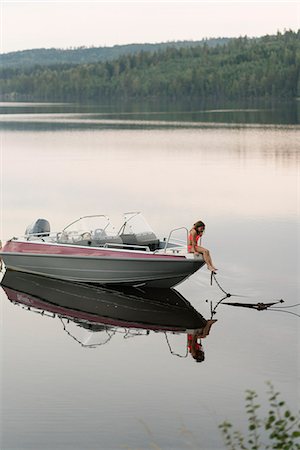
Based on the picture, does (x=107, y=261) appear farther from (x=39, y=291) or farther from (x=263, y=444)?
(x=263, y=444)

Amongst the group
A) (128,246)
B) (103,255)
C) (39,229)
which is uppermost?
(39,229)

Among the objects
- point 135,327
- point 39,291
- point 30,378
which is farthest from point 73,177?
point 30,378

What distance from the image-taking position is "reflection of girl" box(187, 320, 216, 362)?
18.1m

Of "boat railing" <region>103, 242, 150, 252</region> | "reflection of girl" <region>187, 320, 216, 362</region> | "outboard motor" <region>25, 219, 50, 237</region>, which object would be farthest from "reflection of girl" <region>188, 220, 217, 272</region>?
"outboard motor" <region>25, 219, 50, 237</region>

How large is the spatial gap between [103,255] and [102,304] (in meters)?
1.52

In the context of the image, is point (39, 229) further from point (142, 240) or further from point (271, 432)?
point (271, 432)

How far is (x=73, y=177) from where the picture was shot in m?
53.4

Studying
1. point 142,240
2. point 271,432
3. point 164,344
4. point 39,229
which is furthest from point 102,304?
point 271,432

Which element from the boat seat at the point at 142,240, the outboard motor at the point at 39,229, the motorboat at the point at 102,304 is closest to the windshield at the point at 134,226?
the boat seat at the point at 142,240

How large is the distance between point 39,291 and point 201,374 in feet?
28.8

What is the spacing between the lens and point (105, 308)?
22641 millimetres

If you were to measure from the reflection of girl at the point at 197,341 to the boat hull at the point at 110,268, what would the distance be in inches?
112

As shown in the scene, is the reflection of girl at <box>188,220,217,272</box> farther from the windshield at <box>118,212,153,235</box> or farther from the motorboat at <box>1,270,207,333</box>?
the windshield at <box>118,212,153,235</box>

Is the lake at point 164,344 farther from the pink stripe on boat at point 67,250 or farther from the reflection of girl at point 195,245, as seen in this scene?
the pink stripe on boat at point 67,250
